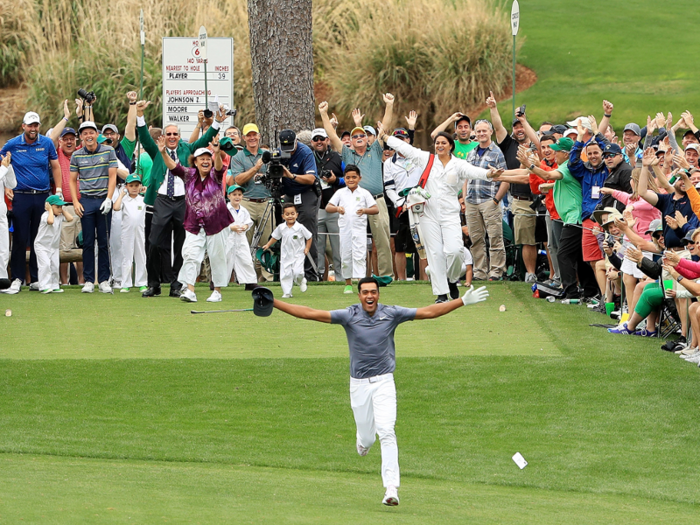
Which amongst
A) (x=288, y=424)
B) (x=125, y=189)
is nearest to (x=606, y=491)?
(x=288, y=424)

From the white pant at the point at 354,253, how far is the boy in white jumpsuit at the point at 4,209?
191 inches

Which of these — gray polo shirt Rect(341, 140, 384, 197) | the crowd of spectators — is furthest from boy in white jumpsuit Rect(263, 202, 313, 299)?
gray polo shirt Rect(341, 140, 384, 197)

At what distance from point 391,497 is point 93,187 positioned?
10.1m

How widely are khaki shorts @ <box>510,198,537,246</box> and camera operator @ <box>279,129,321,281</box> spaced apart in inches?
121

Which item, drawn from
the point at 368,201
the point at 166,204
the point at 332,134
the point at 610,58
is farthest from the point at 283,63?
the point at 610,58

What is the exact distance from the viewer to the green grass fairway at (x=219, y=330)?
12.5 m

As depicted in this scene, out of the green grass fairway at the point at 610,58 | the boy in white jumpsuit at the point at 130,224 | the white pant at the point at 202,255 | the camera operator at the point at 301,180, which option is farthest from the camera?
the green grass fairway at the point at 610,58

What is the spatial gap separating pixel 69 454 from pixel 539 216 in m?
9.66

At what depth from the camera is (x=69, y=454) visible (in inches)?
394

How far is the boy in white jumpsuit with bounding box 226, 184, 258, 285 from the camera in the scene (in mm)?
16484

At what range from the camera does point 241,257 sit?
1650cm

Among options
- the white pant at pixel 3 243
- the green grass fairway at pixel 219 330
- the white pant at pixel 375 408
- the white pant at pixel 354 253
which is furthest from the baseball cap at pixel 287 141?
the white pant at pixel 375 408

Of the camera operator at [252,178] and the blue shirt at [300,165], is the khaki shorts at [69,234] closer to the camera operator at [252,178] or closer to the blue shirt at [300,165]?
the camera operator at [252,178]

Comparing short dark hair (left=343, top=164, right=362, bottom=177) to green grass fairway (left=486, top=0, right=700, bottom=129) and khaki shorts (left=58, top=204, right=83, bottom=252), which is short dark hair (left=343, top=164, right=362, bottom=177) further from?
green grass fairway (left=486, top=0, right=700, bottom=129)
